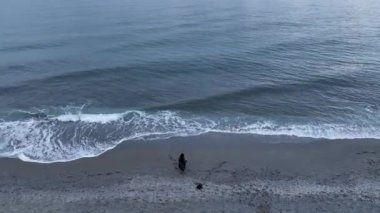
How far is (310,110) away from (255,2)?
83.4m

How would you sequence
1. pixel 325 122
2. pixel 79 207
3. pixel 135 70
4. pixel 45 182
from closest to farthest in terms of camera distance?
1. pixel 79 207
2. pixel 45 182
3. pixel 325 122
4. pixel 135 70

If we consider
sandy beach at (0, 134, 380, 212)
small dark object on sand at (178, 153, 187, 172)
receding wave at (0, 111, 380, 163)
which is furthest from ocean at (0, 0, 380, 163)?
small dark object on sand at (178, 153, 187, 172)

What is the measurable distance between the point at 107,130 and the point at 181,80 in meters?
15.7

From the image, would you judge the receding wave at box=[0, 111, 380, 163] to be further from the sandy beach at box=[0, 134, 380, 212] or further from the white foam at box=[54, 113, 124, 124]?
the sandy beach at box=[0, 134, 380, 212]

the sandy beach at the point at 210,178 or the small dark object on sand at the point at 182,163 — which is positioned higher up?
the small dark object on sand at the point at 182,163

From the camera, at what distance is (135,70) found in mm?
55625

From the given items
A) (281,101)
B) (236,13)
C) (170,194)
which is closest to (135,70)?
(281,101)

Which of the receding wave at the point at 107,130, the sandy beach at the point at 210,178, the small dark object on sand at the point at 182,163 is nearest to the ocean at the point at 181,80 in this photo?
the receding wave at the point at 107,130

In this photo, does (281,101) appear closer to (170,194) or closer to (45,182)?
(170,194)

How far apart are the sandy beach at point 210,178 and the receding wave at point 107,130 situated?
51.2 inches

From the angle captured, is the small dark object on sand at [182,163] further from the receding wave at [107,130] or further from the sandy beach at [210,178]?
the receding wave at [107,130]

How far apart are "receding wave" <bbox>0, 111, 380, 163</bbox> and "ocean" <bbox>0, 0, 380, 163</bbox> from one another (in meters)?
0.11

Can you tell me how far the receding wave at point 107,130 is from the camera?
1388 inches

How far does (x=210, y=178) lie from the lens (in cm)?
2998
